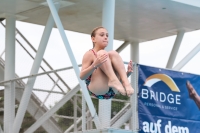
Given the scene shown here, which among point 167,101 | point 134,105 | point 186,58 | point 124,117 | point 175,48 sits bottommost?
point 124,117

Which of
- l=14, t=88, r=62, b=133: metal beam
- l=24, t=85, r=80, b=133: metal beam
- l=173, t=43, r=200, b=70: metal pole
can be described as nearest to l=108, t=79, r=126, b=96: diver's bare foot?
l=24, t=85, r=80, b=133: metal beam

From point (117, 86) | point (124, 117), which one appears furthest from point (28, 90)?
point (117, 86)

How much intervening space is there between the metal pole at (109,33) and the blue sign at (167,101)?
2.74ft

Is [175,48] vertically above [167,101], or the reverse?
[175,48]

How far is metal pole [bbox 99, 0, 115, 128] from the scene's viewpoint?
16469mm

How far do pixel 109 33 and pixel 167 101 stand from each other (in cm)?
246

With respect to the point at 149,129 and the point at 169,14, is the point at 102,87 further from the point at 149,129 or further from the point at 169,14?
the point at 169,14

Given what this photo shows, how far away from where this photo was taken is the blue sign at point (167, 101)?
16.8m

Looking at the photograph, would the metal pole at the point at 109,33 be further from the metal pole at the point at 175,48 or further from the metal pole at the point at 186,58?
the metal pole at the point at 175,48

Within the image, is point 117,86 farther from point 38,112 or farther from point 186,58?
point 38,112

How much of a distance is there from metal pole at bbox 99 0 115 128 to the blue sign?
835mm

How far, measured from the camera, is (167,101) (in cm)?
1730

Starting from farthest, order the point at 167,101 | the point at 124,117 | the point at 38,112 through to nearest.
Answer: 1. the point at 38,112
2. the point at 167,101
3. the point at 124,117

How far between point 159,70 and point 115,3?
3476mm
